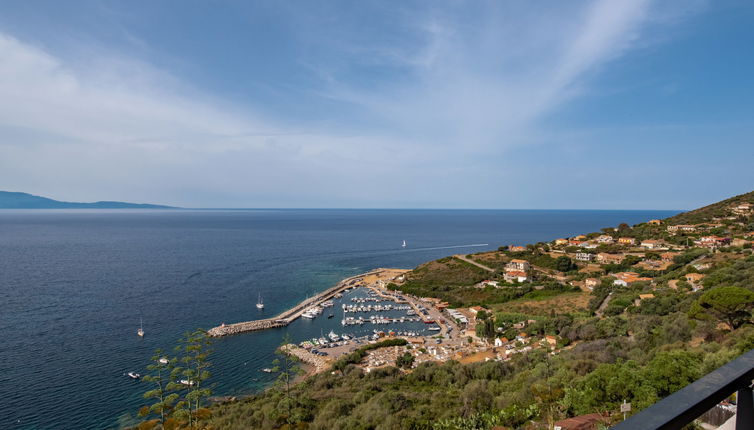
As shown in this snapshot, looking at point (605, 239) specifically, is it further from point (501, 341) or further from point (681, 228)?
point (501, 341)

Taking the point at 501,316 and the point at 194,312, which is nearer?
the point at 501,316

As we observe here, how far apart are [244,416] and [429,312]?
81.0 feet

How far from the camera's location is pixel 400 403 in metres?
13.5

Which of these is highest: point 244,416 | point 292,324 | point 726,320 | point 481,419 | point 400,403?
point 726,320

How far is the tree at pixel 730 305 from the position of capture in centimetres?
1462

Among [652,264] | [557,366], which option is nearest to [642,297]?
[557,366]

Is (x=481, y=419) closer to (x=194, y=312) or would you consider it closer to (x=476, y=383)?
(x=476, y=383)

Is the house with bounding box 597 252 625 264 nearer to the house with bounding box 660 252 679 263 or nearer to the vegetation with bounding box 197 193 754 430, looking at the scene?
the house with bounding box 660 252 679 263

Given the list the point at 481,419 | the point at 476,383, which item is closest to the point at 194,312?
the point at 476,383

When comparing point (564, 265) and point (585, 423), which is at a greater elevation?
point (585, 423)

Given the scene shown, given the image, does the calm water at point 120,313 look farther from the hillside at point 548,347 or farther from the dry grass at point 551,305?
the dry grass at point 551,305

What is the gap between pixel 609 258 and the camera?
44531mm

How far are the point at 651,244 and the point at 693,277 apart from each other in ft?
73.2

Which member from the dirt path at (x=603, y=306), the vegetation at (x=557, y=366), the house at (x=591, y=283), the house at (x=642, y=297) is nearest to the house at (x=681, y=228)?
the vegetation at (x=557, y=366)
